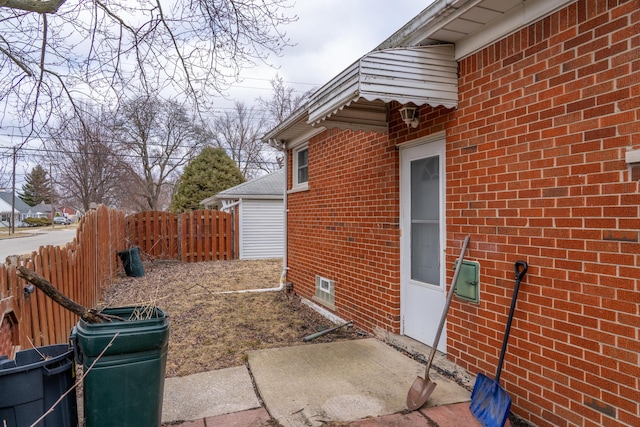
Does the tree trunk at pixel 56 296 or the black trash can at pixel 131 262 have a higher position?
the tree trunk at pixel 56 296

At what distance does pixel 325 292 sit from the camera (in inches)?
261

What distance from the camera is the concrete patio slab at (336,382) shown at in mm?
3102

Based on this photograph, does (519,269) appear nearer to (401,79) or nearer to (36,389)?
(401,79)

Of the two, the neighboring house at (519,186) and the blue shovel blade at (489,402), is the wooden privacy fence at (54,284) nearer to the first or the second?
the neighboring house at (519,186)

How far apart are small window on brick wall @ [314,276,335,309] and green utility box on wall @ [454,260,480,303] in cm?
295

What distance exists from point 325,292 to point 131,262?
22.4 feet

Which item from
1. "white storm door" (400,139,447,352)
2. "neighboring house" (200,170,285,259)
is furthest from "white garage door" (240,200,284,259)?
"white storm door" (400,139,447,352)

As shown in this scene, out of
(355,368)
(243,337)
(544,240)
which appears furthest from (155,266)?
(544,240)

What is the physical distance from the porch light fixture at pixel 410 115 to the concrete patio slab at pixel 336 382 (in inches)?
98.6

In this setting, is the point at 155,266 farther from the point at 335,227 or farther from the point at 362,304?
the point at 362,304

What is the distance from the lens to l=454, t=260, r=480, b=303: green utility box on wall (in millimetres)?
3406

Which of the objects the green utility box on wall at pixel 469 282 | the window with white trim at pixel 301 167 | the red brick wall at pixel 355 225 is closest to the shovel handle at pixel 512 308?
the green utility box on wall at pixel 469 282

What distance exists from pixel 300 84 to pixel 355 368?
22.7 m

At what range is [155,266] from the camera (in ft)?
42.4
